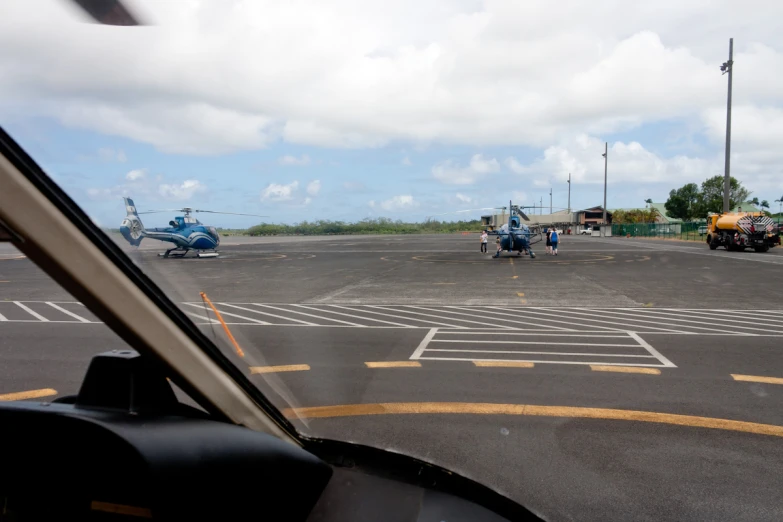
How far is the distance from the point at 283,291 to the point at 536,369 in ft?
30.7

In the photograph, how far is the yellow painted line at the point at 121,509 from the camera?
5.30ft

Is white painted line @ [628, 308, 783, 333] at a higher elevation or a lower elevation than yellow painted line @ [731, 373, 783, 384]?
lower

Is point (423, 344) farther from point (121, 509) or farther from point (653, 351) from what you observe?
point (121, 509)

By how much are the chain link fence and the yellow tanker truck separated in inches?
1055

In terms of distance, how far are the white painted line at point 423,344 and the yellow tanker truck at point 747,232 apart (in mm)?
29704

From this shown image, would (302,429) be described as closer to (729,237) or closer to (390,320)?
(390,320)

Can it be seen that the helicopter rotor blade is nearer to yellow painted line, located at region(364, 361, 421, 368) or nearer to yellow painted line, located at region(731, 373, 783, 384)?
yellow painted line, located at region(364, 361, 421, 368)

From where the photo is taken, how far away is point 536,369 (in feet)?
21.6

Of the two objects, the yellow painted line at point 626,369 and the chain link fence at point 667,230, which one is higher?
the chain link fence at point 667,230

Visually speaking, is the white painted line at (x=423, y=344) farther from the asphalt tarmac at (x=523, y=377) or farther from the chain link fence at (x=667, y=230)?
the chain link fence at (x=667, y=230)

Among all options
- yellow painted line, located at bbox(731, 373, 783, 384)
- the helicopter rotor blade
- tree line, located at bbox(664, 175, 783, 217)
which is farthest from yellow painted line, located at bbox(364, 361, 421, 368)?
tree line, located at bbox(664, 175, 783, 217)

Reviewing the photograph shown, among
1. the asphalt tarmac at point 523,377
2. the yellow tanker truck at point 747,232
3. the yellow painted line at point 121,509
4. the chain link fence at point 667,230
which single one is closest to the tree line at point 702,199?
the chain link fence at point 667,230

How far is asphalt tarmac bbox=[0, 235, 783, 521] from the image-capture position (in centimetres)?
327

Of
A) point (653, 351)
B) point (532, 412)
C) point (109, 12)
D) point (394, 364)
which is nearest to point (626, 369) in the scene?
point (653, 351)
